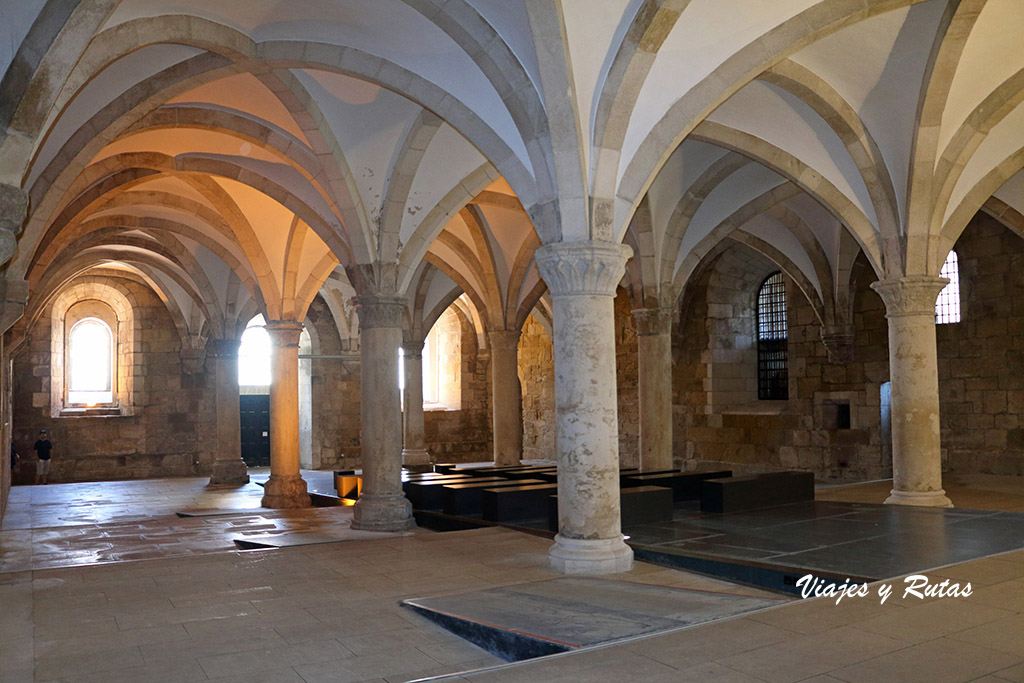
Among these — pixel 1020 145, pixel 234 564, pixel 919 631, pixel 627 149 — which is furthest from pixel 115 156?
pixel 1020 145

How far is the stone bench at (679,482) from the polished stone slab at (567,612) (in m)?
3.96

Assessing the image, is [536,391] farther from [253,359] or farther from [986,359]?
[986,359]

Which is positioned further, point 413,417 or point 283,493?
point 413,417

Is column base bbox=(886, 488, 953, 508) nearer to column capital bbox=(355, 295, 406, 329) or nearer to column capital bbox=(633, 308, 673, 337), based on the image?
column capital bbox=(633, 308, 673, 337)

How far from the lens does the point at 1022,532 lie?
6.49 metres

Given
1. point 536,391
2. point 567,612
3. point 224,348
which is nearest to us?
point 567,612

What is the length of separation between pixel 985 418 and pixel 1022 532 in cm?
664

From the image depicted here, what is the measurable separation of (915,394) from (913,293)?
107cm

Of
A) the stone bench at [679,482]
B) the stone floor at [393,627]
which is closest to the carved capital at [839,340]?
the stone bench at [679,482]

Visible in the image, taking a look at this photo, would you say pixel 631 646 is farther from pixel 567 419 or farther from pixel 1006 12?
pixel 1006 12

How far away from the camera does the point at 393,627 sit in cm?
441

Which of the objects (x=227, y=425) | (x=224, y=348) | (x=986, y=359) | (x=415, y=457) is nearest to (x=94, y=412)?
(x=224, y=348)

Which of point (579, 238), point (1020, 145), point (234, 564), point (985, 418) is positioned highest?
point (1020, 145)

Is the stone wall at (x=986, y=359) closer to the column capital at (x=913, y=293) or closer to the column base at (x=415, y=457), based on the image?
the column capital at (x=913, y=293)
